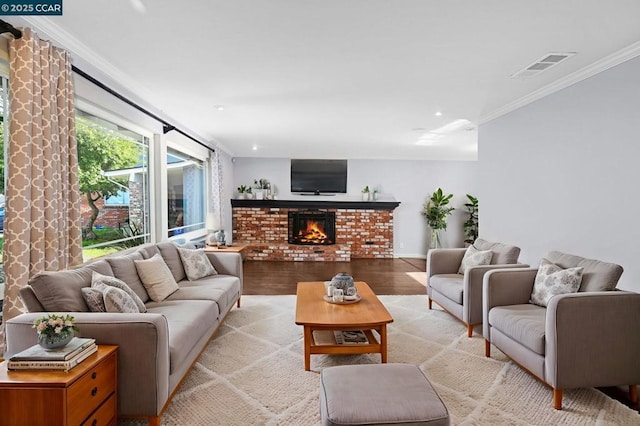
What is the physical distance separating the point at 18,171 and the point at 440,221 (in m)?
8.16

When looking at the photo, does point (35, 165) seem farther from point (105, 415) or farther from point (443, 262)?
point (443, 262)

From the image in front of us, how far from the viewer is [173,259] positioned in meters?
3.93

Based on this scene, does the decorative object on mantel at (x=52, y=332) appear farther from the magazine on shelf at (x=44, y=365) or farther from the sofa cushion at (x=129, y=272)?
the sofa cushion at (x=129, y=272)

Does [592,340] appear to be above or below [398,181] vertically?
below

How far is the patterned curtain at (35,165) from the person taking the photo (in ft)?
7.41

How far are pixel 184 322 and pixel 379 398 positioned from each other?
1.55m

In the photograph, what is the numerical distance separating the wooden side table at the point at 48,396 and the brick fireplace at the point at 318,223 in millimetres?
6973

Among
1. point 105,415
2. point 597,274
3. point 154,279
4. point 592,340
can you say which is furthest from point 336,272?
point 105,415

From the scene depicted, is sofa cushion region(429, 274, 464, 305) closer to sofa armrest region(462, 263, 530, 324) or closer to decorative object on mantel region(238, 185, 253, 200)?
sofa armrest region(462, 263, 530, 324)

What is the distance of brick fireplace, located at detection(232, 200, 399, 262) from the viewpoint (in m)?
8.84

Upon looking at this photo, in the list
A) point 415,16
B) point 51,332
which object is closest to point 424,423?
point 51,332

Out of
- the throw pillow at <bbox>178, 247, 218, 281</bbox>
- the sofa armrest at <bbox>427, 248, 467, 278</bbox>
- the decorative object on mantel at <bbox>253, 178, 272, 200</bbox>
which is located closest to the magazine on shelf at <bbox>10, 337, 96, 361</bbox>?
the throw pillow at <bbox>178, 247, 218, 281</bbox>

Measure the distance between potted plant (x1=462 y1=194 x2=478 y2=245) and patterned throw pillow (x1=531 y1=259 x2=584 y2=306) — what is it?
19.8 feet

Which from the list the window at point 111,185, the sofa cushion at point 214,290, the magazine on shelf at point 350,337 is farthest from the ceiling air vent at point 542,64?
the window at point 111,185
